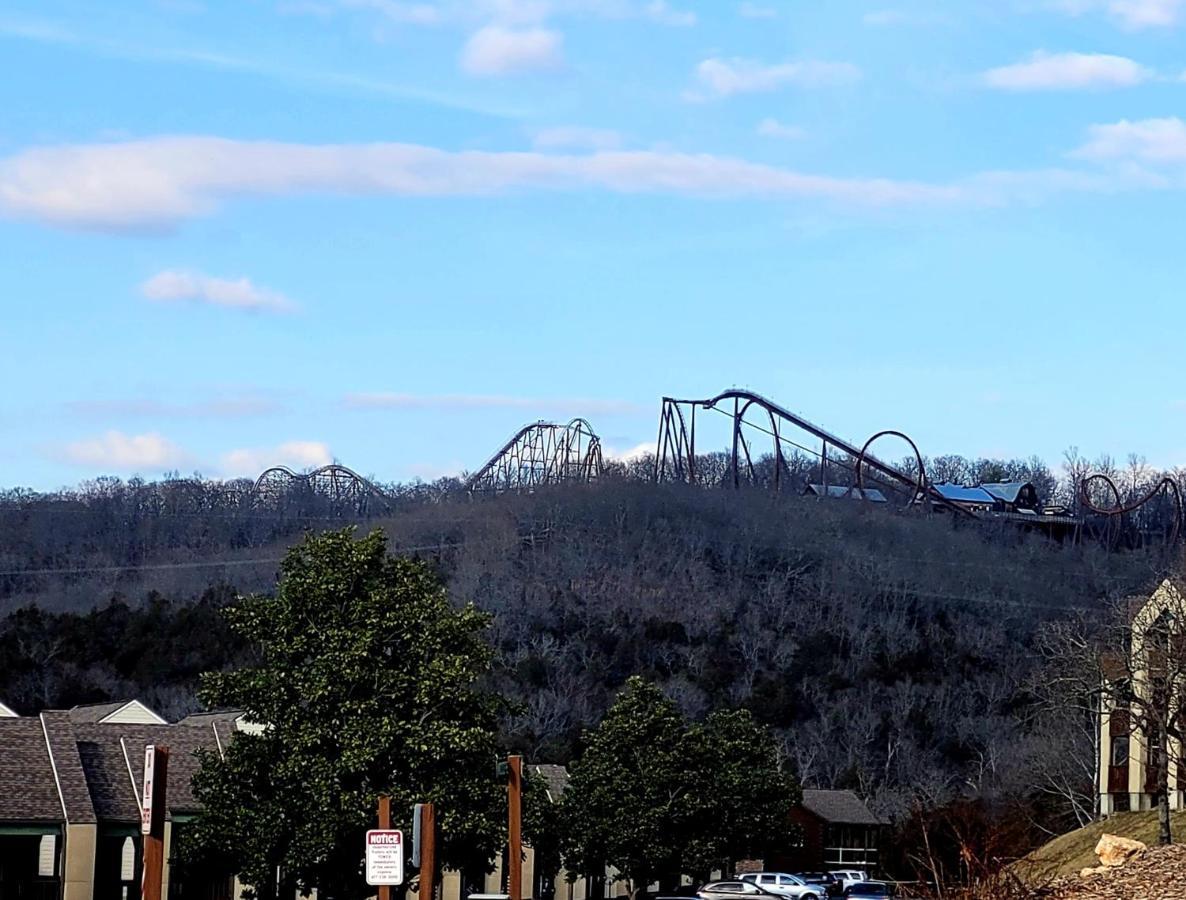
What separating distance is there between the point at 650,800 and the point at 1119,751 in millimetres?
13138

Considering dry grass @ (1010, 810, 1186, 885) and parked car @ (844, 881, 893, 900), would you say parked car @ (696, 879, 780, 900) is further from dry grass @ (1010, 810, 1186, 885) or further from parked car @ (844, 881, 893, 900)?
dry grass @ (1010, 810, 1186, 885)

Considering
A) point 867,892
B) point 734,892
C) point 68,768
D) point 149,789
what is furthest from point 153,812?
point 867,892

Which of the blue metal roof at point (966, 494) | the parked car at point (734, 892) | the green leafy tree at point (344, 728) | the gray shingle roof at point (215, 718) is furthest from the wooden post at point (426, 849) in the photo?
the blue metal roof at point (966, 494)

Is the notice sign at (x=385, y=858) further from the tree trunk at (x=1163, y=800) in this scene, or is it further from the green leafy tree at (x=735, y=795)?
the green leafy tree at (x=735, y=795)

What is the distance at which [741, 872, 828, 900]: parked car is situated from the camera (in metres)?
53.0

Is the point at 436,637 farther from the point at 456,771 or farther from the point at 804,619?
the point at 804,619

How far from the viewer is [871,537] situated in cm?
14188

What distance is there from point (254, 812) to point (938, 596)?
103734 millimetres

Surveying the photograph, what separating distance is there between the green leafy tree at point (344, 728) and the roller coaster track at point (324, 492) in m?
126

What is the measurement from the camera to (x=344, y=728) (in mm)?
36625

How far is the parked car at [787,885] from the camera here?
5303cm

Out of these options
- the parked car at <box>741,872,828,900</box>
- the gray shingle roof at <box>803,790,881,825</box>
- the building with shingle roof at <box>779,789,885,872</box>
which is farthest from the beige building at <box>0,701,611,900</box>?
the gray shingle roof at <box>803,790,881,825</box>

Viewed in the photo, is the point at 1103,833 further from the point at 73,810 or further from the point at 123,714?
the point at 123,714

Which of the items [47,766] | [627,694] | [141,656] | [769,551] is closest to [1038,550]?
[769,551]
